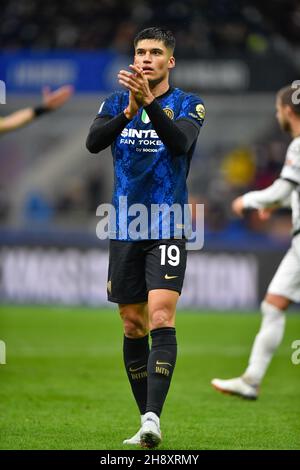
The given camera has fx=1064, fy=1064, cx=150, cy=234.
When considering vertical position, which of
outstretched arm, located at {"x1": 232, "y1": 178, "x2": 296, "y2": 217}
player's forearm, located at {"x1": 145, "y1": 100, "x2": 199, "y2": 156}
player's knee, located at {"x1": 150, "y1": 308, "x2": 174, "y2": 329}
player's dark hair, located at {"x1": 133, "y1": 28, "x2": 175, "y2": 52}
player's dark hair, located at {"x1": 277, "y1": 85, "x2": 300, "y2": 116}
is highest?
player's dark hair, located at {"x1": 133, "y1": 28, "x2": 175, "y2": 52}

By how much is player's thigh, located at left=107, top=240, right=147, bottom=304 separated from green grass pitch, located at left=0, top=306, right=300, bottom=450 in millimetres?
852

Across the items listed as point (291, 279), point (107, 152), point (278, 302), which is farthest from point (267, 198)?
point (107, 152)

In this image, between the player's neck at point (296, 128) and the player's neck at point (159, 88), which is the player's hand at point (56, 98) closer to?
the player's neck at point (296, 128)

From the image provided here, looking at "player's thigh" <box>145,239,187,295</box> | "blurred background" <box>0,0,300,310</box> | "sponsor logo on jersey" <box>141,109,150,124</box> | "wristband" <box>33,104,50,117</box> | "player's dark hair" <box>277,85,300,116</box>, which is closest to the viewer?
"player's thigh" <box>145,239,187,295</box>

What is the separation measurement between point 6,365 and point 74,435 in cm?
395

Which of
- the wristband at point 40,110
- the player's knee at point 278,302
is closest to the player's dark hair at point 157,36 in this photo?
the player's knee at point 278,302

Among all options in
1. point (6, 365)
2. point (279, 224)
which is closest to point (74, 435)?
point (6, 365)

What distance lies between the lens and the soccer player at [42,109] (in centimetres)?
961

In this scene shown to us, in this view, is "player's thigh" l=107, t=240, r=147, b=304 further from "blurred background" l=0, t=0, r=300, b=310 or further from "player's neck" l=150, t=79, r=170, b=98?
"blurred background" l=0, t=0, r=300, b=310

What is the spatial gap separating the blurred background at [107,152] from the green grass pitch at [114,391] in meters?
2.01

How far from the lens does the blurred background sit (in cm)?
1698

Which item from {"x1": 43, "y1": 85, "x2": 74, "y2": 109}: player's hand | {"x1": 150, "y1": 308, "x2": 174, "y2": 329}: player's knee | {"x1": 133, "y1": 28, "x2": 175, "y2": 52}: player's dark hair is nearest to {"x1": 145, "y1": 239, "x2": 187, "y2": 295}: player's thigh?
{"x1": 150, "y1": 308, "x2": 174, "y2": 329}: player's knee

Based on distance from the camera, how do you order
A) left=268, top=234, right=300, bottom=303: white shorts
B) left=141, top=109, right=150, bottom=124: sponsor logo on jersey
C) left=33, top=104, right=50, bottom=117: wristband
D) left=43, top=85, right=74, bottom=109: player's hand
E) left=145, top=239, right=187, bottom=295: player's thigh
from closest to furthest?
left=145, top=239, right=187, bottom=295: player's thigh, left=141, top=109, right=150, bottom=124: sponsor logo on jersey, left=268, top=234, right=300, bottom=303: white shorts, left=43, top=85, right=74, bottom=109: player's hand, left=33, top=104, right=50, bottom=117: wristband
